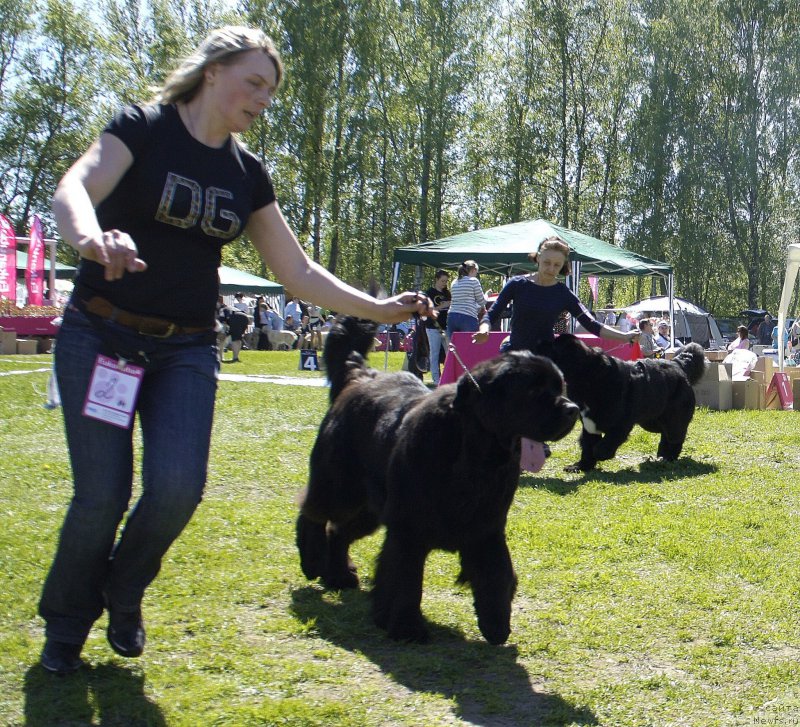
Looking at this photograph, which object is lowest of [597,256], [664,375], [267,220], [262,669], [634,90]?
[262,669]

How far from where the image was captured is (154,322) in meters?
2.80

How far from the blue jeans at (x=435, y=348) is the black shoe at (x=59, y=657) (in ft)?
35.9

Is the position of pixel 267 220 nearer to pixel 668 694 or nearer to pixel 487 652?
pixel 487 652

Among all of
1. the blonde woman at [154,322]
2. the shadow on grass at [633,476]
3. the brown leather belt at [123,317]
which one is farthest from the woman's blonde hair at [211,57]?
the shadow on grass at [633,476]

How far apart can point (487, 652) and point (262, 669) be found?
856 mm

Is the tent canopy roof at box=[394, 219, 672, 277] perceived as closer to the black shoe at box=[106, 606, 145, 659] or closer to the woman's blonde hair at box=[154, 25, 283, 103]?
the woman's blonde hair at box=[154, 25, 283, 103]

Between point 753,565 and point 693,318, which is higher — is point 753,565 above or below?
below

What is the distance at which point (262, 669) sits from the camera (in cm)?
319

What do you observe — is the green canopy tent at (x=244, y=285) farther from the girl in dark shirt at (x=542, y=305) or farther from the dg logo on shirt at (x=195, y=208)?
the dg logo on shirt at (x=195, y=208)

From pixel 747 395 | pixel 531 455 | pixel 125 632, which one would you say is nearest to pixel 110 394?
pixel 125 632

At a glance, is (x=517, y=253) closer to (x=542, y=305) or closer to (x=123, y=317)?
(x=542, y=305)

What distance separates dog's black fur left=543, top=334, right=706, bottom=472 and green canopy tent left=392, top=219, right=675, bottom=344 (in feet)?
20.9

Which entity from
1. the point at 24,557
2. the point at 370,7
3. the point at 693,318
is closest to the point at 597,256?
the point at 24,557

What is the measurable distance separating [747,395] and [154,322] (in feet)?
37.6
